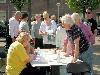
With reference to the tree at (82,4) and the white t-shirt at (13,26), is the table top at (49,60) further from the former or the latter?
the tree at (82,4)

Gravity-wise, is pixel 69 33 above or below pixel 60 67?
above

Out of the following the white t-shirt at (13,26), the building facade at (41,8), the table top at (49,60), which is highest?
the white t-shirt at (13,26)

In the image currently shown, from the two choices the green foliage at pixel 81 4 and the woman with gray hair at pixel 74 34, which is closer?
the woman with gray hair at pixel 74 34

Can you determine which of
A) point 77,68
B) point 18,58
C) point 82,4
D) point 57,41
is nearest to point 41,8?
point 82,4

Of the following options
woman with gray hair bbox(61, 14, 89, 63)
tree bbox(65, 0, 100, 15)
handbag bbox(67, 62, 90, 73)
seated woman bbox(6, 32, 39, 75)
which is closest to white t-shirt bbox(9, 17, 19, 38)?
woman with gray hair bbox(61, 14, 89, 63)

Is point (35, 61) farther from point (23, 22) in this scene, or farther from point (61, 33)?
point (23, 22)

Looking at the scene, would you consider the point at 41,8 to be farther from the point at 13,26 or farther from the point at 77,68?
the point at 77,68

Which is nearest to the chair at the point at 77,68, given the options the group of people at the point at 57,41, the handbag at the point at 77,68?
the handbag at the point at 77,68

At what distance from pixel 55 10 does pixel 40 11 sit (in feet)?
6.32

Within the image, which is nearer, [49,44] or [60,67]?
[60,67]

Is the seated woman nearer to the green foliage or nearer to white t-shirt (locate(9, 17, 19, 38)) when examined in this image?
white t-shirt (locate(9, 17, 19, 38))

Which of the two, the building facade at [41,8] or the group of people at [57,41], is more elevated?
the group of people at [57,41]

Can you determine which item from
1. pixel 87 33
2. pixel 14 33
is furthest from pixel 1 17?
pixel 87 33

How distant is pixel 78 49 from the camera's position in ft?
26.9
